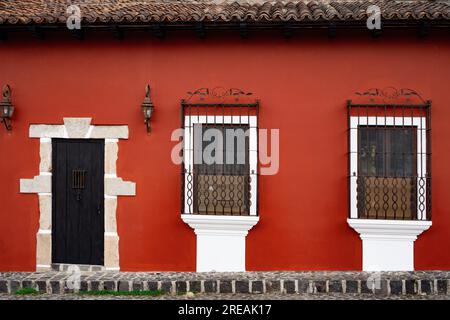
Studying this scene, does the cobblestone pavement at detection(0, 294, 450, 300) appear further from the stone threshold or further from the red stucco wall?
the red stucco wall

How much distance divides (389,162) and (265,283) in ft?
8.58

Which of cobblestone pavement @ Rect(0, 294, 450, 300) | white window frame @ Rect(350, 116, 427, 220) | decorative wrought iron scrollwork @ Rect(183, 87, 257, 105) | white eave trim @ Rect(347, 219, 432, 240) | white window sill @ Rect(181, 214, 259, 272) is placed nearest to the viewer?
cobblestone pavement @ Rect(0, 294, 450, 300)

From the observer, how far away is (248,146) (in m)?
6.83

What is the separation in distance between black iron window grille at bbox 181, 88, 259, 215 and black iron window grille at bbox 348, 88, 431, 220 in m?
1.54

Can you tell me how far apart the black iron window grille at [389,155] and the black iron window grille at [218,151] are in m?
1.54

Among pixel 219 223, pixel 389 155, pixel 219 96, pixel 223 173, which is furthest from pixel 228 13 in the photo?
pixel 389 155

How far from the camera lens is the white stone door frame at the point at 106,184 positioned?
6902mm

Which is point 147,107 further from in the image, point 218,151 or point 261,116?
point 261,116

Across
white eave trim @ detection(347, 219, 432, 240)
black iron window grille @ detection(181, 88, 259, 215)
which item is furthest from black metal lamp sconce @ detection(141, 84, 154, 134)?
white eave trim @ detection(347, 219, 432, 240)

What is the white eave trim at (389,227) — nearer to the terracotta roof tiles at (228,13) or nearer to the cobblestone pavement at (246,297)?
the cobblestone pavement at (246,297)

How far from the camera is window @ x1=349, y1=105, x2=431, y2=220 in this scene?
6.63m

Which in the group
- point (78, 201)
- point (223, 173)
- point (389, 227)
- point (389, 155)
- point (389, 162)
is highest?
point (389, 155)

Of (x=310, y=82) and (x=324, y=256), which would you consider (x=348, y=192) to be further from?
(x=310, y=82)

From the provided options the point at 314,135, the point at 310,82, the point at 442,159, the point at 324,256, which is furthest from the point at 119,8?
the point at 442,159
